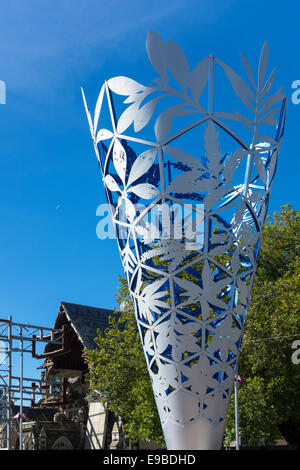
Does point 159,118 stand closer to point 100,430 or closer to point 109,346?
point 109,346

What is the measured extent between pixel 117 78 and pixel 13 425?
26.2 meters

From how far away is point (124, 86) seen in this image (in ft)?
45.1

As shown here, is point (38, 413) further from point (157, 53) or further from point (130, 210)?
point (157, 53)

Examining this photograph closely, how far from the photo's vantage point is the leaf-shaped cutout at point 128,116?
1351 centimetres

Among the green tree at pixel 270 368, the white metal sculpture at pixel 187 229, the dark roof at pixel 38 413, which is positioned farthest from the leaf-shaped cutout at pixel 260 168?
the dark roof at pixel 38 413

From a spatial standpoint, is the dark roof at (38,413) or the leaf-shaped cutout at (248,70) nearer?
the leaf-shaped cutout at (248,70)

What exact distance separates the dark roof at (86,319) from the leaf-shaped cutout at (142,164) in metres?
21.9

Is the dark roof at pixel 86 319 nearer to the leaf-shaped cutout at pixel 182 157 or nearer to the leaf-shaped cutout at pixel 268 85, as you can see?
the leaf-shaped cutout at pixel 182 157

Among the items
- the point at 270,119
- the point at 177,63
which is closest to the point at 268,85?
the point at 270,119

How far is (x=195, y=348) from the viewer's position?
13.2 meters

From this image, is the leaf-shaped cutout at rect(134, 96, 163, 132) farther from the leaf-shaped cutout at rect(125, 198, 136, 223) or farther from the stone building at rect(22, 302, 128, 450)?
the stone building at rect(22, 302, 128, 450)

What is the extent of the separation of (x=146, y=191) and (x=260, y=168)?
2.77 metres
